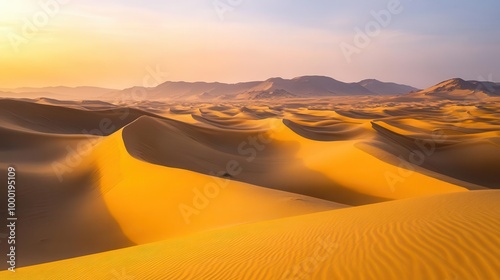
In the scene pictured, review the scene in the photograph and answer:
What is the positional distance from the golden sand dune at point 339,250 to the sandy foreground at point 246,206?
2 cm

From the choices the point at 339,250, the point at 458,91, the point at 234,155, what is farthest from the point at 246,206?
the point at 458,91

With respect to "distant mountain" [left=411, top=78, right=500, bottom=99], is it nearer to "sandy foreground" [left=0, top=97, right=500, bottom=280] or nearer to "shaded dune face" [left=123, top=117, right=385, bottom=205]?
"sandy foreground" [left=0, top=97, right=500, bottom=280]

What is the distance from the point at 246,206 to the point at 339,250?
189 inches

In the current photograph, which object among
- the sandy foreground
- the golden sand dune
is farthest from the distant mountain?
the golden sand dune

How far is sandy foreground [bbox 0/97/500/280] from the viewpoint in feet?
12.8

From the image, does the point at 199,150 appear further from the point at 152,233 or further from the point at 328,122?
the point at 328,122

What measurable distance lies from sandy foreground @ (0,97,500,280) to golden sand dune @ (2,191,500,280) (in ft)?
0.07

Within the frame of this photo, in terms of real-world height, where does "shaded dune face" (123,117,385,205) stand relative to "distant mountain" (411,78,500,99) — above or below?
below

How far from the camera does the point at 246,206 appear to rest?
28.6 ft

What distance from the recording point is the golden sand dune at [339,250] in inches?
134

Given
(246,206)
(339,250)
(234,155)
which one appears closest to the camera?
(339,250)

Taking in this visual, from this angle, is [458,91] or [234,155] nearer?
[234,155]

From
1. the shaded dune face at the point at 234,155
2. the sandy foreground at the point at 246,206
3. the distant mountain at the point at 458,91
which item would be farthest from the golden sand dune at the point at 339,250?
the distant mountain at the point at 458,91

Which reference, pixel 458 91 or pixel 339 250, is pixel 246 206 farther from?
pixel 458 91
